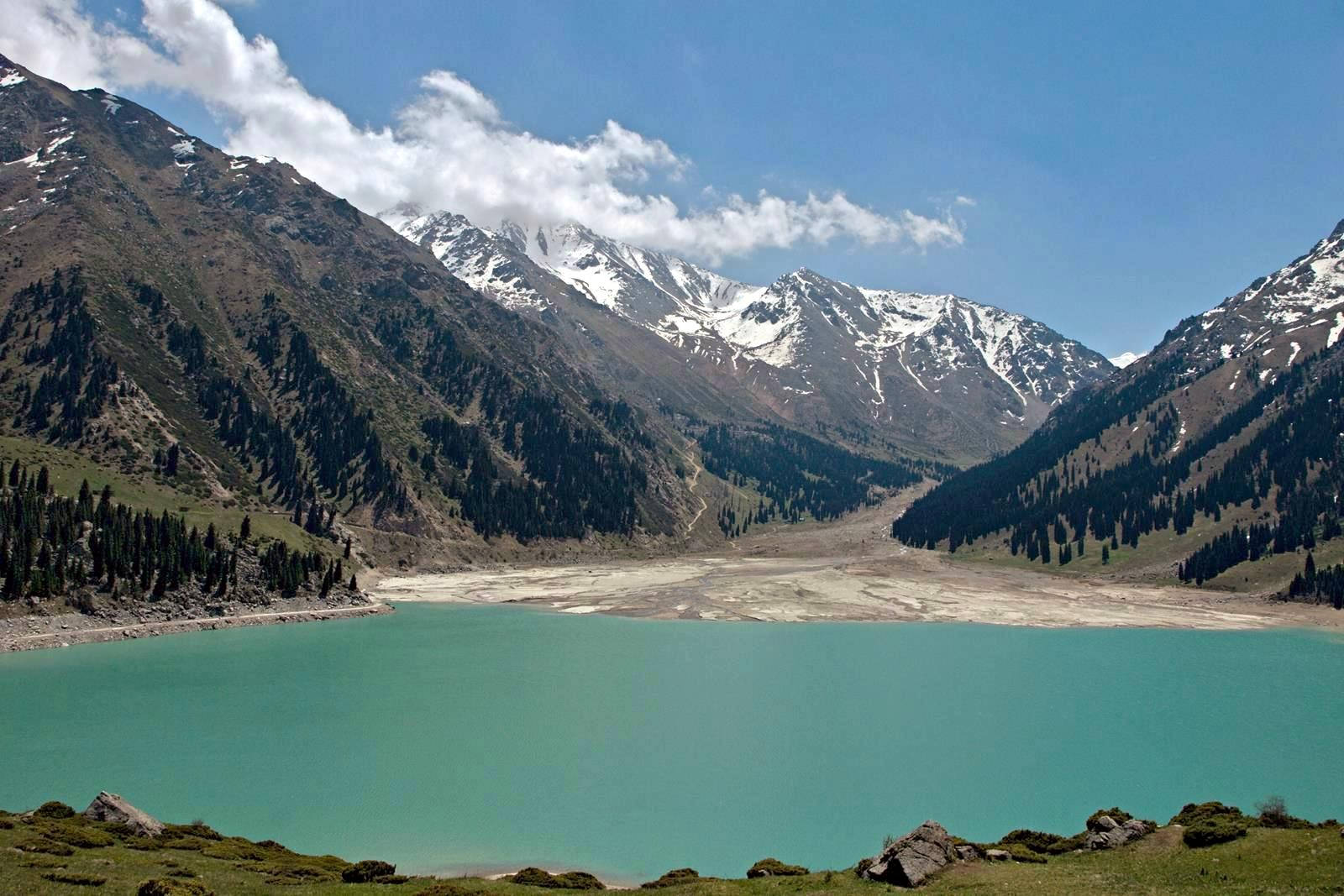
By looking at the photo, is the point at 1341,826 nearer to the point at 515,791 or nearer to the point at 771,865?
the point at 771,865

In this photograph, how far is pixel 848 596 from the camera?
14788 cm

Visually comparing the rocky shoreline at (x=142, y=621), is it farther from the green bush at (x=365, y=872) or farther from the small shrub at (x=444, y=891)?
the small shrub at (x=444, y=891)

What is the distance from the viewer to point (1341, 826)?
2630 cm

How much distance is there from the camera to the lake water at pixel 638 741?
4212 cm

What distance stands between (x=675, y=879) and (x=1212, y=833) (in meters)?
17.3

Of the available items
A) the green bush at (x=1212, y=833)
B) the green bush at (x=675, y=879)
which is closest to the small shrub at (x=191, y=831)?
the green bush at (x=675, y=879)

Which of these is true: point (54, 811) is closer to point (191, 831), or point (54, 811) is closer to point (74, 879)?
point (191, 831)

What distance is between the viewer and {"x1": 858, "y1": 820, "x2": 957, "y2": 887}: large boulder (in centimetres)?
2661

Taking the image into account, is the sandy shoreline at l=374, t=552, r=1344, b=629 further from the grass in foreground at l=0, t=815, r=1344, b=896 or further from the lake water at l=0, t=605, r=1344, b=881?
the grass in foreground at l=0, t=815, r=1344, b=896

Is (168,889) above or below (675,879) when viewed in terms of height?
above

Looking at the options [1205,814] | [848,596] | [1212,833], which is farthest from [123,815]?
[848,596]

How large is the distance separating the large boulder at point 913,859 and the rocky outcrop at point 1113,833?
18.5 ft

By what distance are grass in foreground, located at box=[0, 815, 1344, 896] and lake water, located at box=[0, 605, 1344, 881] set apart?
8698 millimetres

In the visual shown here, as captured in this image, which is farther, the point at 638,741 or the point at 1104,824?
the point at 638,741
